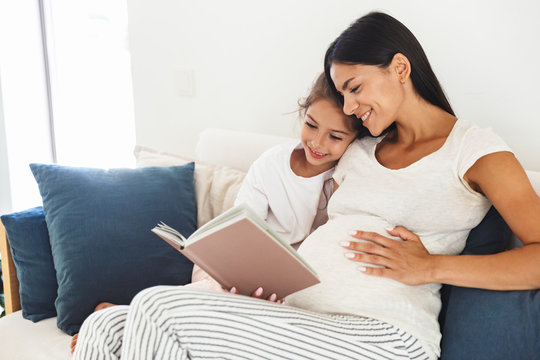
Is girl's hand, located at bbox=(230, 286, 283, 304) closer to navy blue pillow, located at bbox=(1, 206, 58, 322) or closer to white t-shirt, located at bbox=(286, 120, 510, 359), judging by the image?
white t-shirt, located at bbox=(286, 120, 510, 359)

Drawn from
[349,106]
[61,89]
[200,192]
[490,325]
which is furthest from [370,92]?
[61,89]

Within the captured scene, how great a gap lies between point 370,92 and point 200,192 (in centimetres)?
69

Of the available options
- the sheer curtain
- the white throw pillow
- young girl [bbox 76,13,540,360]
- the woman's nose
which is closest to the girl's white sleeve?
the white throw pillow

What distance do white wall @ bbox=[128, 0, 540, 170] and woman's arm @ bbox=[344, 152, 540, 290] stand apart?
40 centimetres

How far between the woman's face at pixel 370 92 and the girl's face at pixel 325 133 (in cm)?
9

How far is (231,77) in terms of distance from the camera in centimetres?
214

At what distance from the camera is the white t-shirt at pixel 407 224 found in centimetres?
112

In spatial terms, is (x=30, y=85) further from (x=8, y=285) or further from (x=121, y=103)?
(x=8, y=285)

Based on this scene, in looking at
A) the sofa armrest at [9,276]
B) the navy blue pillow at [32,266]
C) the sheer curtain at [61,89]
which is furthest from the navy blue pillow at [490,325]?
the sheer curtain at [61,89]

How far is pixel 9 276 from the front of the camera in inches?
61.7

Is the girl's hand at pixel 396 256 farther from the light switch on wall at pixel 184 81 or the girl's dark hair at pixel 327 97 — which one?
the light switch on wall at pixel 184 81

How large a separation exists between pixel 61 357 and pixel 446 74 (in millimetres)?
1329

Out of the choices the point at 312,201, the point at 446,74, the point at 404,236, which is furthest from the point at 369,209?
the point at 446,74

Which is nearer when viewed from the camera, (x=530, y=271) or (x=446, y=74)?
(x=530, y=271)
